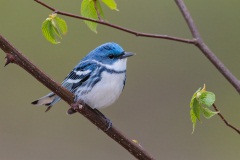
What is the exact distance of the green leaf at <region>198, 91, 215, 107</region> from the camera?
66.5 inches

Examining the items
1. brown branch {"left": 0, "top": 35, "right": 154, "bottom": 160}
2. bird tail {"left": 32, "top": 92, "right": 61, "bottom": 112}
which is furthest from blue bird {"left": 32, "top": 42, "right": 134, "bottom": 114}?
brown branch {"left": 0, "top": 35, "right": 154, "bottom": 160}

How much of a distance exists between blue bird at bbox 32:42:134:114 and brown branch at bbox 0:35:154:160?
2.32 ft

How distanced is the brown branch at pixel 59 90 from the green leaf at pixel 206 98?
28 centimetres

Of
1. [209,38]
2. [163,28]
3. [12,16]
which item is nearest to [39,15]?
[12,16]

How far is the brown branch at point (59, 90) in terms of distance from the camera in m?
1.74

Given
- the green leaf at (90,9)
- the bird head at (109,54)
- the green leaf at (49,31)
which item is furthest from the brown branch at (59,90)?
the bird head at (109,54)

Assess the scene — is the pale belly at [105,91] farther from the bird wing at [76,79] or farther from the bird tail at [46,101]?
the bird tail at [46,101]

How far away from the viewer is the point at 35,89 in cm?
710

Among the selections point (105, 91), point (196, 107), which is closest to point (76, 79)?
point (105, 91)

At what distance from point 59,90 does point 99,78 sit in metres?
1.05

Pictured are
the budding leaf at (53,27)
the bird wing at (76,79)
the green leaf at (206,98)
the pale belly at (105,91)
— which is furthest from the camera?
the bird wing at (76,79)

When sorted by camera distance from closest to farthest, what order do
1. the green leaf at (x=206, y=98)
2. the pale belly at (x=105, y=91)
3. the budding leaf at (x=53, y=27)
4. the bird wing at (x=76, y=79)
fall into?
the green leaf at (x=206, y=98)
the budding leaf at (x=53, y=27)
the pale belly at (x=105, y=91)
the bird wing at (x=76, y=79)

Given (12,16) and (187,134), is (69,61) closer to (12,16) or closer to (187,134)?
(12,16)

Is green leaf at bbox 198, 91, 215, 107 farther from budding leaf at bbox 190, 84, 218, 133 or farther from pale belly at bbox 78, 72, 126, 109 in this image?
pale belly at bbox 78, 72, 126, 109
